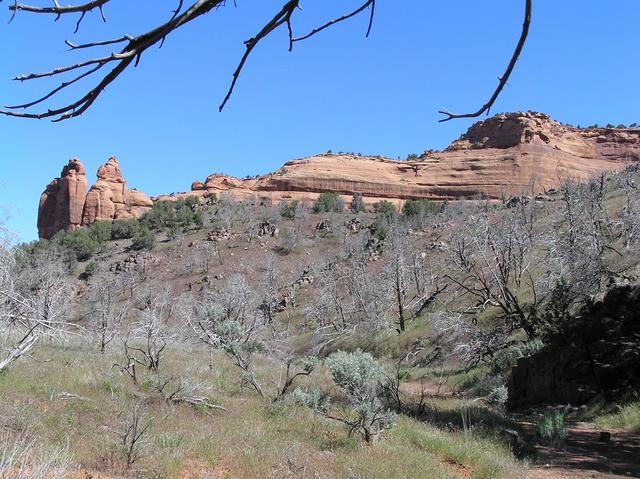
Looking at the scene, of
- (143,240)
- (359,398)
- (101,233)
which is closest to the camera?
(359,398)

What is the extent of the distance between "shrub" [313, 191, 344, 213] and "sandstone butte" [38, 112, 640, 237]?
805 centimetres

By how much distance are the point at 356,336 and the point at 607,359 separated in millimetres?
17870

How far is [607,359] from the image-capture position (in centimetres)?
1063

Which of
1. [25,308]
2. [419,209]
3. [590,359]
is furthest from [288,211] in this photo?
[25,308]

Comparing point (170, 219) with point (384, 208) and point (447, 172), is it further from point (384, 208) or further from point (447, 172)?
point (447, 172)

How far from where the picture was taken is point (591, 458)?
737 cm

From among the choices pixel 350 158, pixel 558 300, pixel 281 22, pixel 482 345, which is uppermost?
pixel 350 158

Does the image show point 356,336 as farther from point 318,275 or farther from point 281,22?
point 281,22

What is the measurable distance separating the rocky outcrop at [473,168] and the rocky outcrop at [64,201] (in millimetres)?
14322

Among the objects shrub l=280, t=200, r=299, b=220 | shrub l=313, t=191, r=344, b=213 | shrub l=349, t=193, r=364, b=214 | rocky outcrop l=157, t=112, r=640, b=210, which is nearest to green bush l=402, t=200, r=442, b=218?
shrub l=349, t=193, r=364, b=214

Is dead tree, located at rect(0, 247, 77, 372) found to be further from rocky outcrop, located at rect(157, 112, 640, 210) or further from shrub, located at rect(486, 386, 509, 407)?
rocky outcrop, located at rect(157, 112, 640, 210)

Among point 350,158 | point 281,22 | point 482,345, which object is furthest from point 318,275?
point 350,158

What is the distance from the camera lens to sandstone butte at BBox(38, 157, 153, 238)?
7625 cm

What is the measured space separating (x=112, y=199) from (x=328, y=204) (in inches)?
1314
